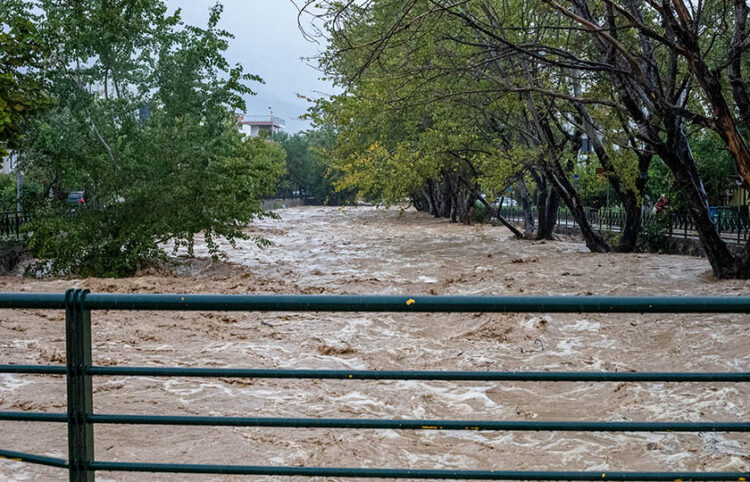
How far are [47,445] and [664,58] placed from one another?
1696 centimetres

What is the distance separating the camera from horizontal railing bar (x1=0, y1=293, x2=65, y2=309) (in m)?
2.82

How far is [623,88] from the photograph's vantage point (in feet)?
48.1

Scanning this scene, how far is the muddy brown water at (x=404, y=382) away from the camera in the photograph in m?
7.26

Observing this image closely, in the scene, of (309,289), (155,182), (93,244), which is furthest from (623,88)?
(93,244)

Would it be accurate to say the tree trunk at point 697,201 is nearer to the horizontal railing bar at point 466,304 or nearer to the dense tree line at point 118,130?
the dense tree line at point 118,130

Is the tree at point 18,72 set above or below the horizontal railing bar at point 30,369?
above

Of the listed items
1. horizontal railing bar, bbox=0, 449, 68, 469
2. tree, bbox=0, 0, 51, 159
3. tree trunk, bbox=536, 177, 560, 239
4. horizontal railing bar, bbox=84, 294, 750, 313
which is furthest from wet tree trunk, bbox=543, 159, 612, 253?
horizontal railing bar, bbox=0, 449, 68, 469

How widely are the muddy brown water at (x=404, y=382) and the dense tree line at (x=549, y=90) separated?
2981mm

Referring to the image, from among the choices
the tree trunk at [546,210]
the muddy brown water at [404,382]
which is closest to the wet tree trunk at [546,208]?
the tree trunk at [546,210]

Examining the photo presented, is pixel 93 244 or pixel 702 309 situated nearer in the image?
pixel 702 309

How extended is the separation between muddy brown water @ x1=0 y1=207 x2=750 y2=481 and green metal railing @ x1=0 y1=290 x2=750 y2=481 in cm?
352

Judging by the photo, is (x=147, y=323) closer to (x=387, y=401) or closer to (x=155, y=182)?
(x=387, y=401)

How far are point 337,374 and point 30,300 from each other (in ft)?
3.65

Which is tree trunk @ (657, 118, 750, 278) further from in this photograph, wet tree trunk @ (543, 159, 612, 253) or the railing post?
the railing post
